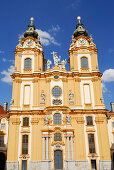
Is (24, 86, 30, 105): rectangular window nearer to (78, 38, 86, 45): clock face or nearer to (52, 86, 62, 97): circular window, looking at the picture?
(52, 86, 62, 97): circular window

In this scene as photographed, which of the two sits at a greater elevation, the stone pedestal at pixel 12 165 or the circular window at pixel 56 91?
the circular window at pixel 56 91

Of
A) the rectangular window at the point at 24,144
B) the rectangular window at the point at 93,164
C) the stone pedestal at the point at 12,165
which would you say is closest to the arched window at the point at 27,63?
the rectangular window at the point at 24,144

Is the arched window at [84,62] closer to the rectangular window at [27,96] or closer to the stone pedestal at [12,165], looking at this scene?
the rectangular window at [27,96]

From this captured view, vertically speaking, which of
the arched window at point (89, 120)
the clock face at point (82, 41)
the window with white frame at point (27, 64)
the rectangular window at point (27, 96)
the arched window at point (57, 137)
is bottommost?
the arched window at point (57, 137)

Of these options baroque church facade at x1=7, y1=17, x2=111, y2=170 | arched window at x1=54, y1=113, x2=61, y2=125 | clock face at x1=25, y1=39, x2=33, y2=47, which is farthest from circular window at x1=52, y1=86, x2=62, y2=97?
clock face at x1=25, y1=39, x2=33, y2=47

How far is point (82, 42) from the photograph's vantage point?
35.7m

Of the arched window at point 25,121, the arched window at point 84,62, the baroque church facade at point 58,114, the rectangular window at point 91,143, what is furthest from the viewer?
the arched window at point 84,62

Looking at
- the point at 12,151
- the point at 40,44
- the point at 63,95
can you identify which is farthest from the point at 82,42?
the point at 12,151

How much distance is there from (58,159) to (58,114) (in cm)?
693

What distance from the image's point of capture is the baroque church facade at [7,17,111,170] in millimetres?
26922

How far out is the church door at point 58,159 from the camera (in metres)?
26.6

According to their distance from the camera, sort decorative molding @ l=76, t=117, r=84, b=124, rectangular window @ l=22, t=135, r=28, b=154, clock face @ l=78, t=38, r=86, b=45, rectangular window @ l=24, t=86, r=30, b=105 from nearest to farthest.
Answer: rectangular window @ l=22, t=135, r=28, b=154
decorative molding @ l=76, t=117, r=84, b=124
rectangular window @ l=24, t=86, r=30, b=105
clock face @ l=78, t=38, r=86, b=45

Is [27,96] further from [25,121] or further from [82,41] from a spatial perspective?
[82,41]

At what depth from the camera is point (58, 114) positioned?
2922 cm
